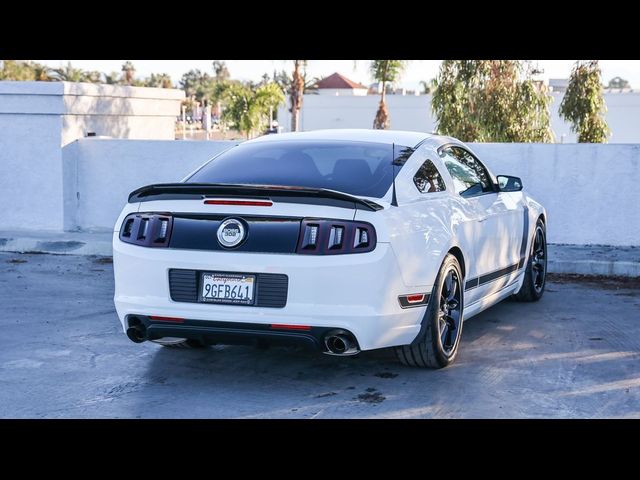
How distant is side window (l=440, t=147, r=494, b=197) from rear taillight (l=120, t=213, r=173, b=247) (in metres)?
2.30

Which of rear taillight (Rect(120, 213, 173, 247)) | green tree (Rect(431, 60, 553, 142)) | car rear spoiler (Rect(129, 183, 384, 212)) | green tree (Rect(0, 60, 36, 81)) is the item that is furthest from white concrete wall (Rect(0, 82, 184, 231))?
green tree (Rect(0, 60, 36, 81))

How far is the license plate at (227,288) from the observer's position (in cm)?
590

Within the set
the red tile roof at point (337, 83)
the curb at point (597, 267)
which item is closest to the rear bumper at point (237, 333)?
the curb at point (597, 267)

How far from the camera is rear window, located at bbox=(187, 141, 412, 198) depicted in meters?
6.51

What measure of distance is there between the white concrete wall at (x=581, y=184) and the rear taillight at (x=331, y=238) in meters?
7.34

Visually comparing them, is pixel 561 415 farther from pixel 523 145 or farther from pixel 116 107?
pixel 116 107

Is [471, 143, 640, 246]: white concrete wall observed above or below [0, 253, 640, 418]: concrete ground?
above

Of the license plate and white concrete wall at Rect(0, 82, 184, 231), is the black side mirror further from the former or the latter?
white concrete wall at Rect(0, 82, 184, 231)

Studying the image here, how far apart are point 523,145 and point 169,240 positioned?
7.72 meters

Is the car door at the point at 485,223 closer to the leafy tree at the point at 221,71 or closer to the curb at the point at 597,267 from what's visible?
the curb at the point at 597,267

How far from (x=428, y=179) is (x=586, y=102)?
26.3 m
